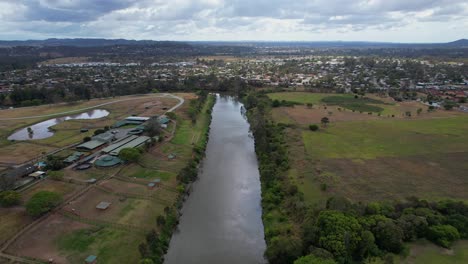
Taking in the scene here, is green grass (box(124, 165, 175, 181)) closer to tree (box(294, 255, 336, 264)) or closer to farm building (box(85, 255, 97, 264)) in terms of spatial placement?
farm building (box(85, 255, 97, 264))

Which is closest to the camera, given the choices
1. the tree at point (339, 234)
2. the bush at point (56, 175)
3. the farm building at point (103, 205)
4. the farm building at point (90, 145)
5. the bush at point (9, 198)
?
the tree at point (339, 234)

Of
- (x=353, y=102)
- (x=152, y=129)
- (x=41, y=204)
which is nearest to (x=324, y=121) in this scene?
(x=353, y=102)

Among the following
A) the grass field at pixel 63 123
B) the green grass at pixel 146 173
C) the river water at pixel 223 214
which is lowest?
the river water at pixel 223 214

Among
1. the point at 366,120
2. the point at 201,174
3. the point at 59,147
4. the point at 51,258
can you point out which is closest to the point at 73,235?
the point at 51,258

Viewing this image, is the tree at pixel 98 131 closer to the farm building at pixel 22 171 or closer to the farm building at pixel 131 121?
the farm building at pixel 131 121

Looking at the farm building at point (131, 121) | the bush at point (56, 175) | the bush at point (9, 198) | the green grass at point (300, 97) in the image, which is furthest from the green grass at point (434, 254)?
the green grass at point (300, 97)

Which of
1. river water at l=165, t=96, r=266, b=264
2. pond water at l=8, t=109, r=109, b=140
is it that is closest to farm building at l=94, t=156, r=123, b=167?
river water at l=165, t=96, r=266, b=264

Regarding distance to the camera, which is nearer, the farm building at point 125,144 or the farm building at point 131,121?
the farm building at point 125,144
